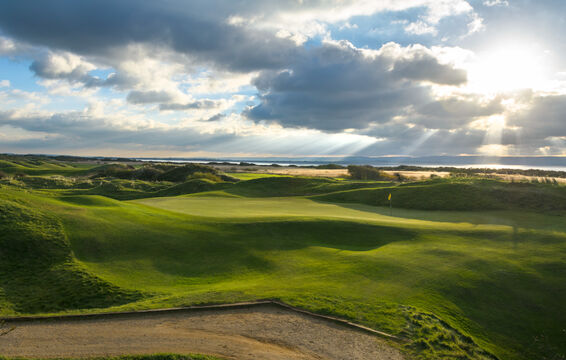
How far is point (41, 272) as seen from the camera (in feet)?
40.7

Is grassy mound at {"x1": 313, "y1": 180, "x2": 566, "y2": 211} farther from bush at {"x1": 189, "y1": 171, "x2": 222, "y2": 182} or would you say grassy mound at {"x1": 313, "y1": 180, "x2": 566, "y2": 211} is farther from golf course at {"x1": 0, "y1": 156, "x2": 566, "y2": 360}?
bush at {"x1": 189, "y1": 171, "x2": 222, "y2": 182}

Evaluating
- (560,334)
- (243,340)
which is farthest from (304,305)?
(560,334)

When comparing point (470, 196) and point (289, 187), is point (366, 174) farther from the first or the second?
point (470, 196)

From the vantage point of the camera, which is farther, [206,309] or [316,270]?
[316,270]

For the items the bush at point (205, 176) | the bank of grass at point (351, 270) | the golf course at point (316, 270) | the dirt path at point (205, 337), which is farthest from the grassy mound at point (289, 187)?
the dirt path at point (205, 337)

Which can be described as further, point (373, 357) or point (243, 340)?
point (243, 340)

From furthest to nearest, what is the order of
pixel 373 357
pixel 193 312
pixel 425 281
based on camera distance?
1. pixel 425 281
2. pixel 193 312
3. pixel 373 357

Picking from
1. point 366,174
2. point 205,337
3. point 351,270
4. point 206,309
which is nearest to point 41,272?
point 206,309

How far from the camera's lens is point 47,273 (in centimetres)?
1235

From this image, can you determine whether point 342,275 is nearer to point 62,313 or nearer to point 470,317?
point 470,317

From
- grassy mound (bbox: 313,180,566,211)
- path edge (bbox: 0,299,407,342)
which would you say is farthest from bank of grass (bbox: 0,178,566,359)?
grassy mound (bbox: 313,180,566,211)

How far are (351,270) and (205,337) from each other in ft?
21.8

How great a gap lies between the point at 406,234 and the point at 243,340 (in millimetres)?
13700

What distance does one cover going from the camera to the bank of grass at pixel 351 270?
9.80 metres
